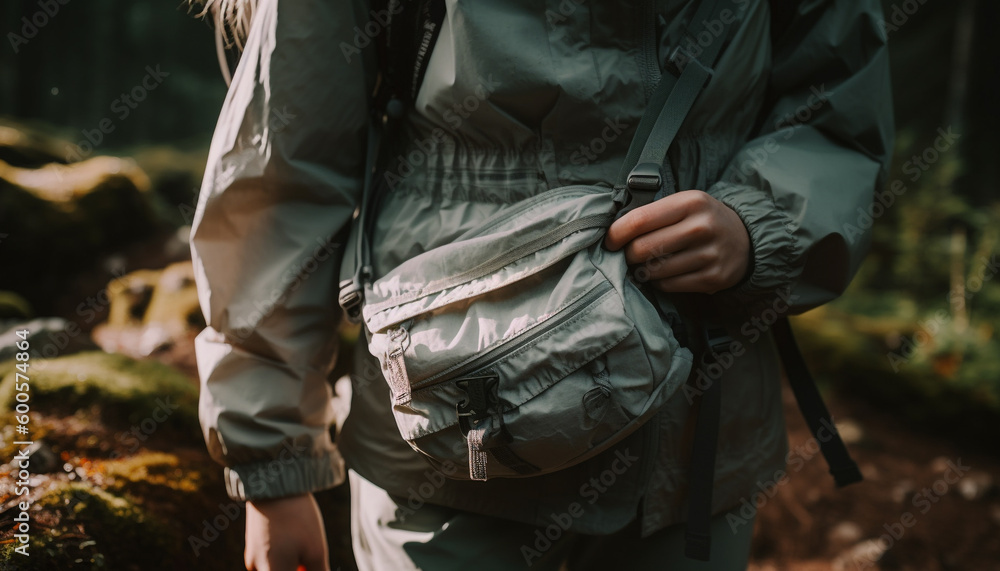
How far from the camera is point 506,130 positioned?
1226 mm

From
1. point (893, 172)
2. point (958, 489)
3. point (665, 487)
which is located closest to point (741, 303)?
point (665, 487)

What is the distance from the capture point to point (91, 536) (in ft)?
4.84

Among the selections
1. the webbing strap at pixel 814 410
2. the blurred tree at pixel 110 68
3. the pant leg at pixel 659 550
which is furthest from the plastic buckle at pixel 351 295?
the blurred tree at pixel 110 68

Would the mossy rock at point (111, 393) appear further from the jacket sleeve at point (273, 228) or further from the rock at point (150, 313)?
the rock at point (150, 313)

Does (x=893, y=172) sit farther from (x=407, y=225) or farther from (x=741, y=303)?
(x=407, y=225)

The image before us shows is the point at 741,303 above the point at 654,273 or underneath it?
underneath

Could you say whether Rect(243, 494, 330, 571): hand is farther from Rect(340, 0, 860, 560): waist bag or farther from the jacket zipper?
the jacket zipper

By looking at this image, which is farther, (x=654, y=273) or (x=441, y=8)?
(x=441, y=8)

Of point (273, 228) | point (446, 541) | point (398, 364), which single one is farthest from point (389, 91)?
point (446, 541)

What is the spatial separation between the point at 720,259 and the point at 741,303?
0.20 metres

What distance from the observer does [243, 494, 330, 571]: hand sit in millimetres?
1292

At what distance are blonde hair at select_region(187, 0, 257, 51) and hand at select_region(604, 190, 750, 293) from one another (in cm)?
105

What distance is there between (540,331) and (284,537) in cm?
81

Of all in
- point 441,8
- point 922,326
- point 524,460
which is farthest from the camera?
point 922,326
